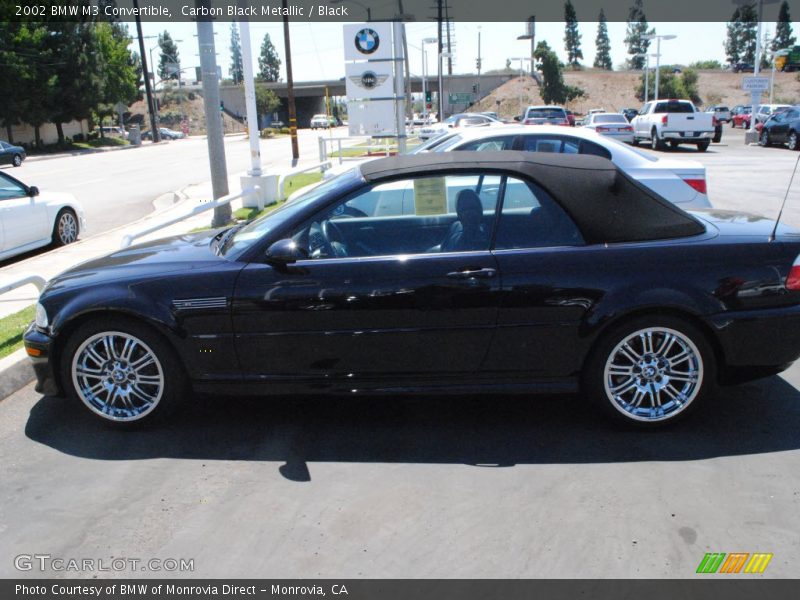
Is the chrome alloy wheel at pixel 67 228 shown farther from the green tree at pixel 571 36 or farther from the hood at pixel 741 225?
the green tree at pixel 571 36

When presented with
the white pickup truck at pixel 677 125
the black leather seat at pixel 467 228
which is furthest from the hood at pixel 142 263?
the white pickup truck at pixel 677 125

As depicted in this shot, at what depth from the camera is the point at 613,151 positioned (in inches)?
320

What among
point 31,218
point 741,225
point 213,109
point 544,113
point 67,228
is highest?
point 213,109

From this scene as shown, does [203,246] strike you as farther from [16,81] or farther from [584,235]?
[16,81]

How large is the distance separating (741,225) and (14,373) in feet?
16.5

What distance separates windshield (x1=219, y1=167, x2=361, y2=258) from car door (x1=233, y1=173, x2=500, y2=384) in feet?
0.50

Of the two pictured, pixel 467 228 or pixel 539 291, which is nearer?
pixel 539 291

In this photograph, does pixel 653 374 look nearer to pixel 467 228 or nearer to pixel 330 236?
pixel 467 228

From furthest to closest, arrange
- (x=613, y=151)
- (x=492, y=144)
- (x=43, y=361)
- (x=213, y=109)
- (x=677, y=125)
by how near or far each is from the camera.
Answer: (x=677, y=125)
(x=213, y=109)
(x=492, y=144)
(x=613, y=151)
(x=43, y=361)

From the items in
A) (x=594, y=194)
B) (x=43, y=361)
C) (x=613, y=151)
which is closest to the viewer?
(x=594, y=194)

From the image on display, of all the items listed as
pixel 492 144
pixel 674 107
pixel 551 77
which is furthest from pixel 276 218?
pixel 551 77

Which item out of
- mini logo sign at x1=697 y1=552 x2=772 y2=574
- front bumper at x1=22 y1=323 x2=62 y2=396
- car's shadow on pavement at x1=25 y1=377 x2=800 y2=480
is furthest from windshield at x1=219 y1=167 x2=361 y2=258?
mini logo sign at x1=697 y1=552 x2=772 y2=574

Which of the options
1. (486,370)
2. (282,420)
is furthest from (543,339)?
(282,420)

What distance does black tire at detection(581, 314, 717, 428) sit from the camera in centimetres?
412
